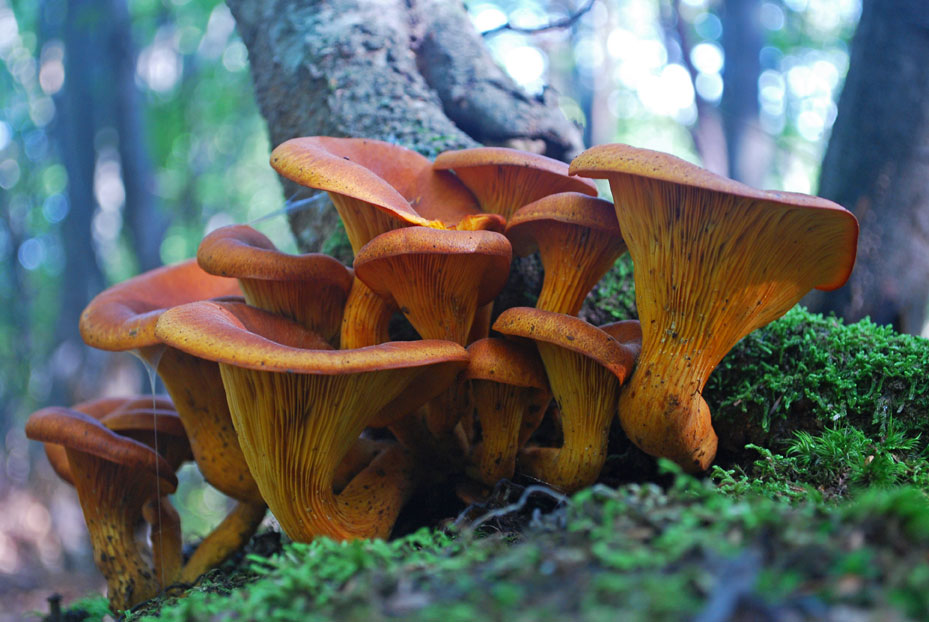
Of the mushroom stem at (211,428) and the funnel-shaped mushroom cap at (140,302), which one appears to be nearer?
the funnel-shaped mushroom cap at (140,302)

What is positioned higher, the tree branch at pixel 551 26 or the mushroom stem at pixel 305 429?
the tree branch at pixel 551 26

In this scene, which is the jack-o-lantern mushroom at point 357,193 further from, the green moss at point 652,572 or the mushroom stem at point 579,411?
the green moss at point 652,572

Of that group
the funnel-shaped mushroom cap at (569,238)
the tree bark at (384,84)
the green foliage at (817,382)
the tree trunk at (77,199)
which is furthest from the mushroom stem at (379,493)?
the tree trunk at (77,199)

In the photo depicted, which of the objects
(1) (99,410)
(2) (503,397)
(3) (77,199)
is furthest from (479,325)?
(3) (77,199)

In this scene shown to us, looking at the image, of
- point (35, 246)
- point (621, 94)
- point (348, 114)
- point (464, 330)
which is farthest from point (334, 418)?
point (35, 246)

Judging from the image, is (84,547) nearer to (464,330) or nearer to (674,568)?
(464,330)

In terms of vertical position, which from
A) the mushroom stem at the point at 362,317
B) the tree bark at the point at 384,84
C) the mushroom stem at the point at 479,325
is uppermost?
the tree bark at the point at 384,84

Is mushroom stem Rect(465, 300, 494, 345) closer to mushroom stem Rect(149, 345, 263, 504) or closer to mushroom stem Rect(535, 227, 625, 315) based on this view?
mushroom stem Rect(535, 227, 625, 315)
